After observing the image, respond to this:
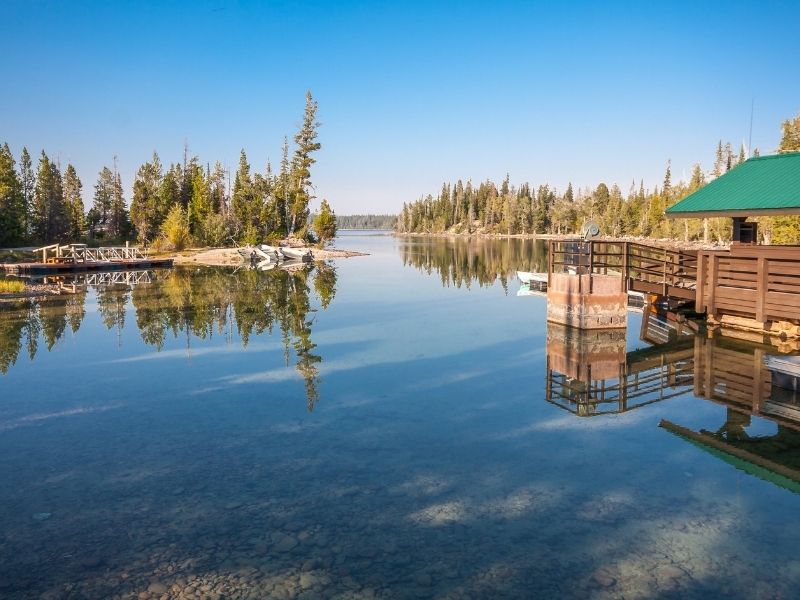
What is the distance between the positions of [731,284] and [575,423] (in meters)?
13.5

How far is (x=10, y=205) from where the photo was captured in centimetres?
7825

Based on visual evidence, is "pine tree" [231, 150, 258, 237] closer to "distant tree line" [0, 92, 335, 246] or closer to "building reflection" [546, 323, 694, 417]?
"distant tree line" [0, 92, 335, 246]

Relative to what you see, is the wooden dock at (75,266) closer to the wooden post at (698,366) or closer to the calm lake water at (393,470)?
the calm lake water at (393,470)

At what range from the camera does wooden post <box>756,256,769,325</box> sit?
68.2 feet

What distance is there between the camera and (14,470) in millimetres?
10211

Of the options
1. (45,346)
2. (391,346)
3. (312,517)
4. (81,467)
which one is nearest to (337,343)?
(391,346)

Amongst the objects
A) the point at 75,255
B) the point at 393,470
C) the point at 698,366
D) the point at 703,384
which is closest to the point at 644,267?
the point at 698,366

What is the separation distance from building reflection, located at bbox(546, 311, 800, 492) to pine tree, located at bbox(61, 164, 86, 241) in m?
86.3

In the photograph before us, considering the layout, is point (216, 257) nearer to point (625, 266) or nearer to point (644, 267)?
point (644, 267)

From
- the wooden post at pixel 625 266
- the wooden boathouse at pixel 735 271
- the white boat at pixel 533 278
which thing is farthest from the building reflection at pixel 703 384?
the white boat at pixel 533 278

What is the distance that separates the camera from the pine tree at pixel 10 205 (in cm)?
7619

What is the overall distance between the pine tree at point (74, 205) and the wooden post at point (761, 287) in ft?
296

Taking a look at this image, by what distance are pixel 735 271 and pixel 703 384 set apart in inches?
331

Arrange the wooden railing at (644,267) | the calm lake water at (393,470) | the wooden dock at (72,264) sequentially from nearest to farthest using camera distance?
the calm lake water at (393,470)
the wooden railing at (644,267)
the wooden dock at (72,264)
